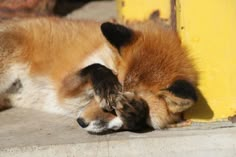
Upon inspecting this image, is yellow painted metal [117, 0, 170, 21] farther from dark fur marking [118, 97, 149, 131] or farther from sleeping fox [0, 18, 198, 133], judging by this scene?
dark fur marking [118, 97, 149, 131]

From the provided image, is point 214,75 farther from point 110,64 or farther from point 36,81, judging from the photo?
point 36,81

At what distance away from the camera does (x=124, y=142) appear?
10.8ft

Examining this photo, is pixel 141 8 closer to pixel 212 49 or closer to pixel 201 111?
pixel 212 49

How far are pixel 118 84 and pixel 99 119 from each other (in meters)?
0.24

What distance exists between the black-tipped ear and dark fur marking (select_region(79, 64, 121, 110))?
7.0 inches

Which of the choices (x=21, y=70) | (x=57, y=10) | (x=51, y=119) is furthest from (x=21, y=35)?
(x=57, y=10)

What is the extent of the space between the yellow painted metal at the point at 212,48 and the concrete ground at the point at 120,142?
4.5 inches

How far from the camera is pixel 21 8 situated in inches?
214

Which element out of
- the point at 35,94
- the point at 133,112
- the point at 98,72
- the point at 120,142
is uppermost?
the point at 98,72

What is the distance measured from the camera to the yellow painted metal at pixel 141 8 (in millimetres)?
3762

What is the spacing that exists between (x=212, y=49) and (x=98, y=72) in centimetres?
71

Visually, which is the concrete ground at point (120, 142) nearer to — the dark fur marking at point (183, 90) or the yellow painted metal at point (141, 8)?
the dark fur marking at point (183, 90)

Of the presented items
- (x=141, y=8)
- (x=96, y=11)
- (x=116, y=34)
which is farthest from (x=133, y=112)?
(x=96, y=11)

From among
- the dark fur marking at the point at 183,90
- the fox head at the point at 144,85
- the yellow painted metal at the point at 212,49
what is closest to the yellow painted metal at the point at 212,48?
the yellow painted metal at the point at 212,49
